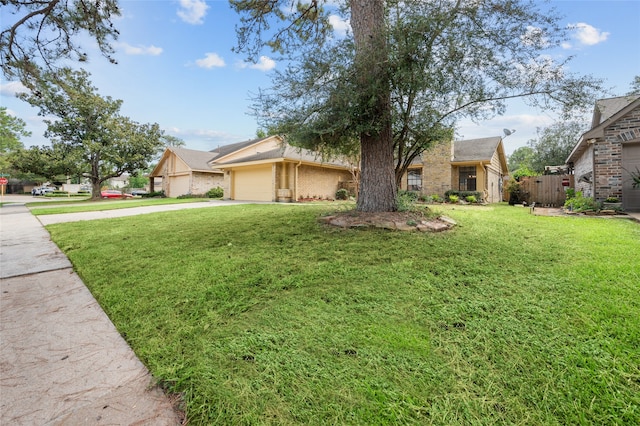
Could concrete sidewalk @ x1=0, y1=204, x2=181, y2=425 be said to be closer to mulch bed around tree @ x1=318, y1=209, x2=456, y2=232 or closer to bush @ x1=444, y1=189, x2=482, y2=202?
mulch bed around tree @ x1=318, y1=209, x2=456, y2=232

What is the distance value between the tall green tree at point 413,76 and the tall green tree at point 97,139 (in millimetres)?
25296

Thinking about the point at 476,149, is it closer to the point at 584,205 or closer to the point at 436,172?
the point at 436,172

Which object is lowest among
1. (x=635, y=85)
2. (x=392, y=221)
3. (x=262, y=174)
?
(x=392, y=221)

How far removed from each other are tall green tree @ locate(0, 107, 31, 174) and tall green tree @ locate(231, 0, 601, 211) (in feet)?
117

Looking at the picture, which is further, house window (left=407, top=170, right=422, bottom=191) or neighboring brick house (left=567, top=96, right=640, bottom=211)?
house window (left=407, top=170, right=422, bottom=191)

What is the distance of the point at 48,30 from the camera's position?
592 centimetres

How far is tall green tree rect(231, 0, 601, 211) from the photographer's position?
171 inches

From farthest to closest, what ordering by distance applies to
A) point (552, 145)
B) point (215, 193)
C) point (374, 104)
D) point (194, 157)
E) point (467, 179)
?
point (552, 145) < point (194, 157) < point (215, 193) < point (467, 179) < point (374, 104)

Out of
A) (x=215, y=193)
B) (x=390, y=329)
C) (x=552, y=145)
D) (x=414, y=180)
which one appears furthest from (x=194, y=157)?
(x=552, y=145)

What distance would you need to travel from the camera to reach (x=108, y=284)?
11.1ft

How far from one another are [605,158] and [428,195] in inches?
370

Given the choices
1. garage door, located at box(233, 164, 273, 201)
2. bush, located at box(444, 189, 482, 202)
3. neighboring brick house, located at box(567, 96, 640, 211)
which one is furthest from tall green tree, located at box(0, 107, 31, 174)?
neighboring brick house, located at box(567, 96, 640, 211)

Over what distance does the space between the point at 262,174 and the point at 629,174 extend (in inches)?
622

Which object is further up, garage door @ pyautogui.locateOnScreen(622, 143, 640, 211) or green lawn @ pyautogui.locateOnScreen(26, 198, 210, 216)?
garage door @ pyautogui.locateOnScreen(622, 143, 640, 211)
